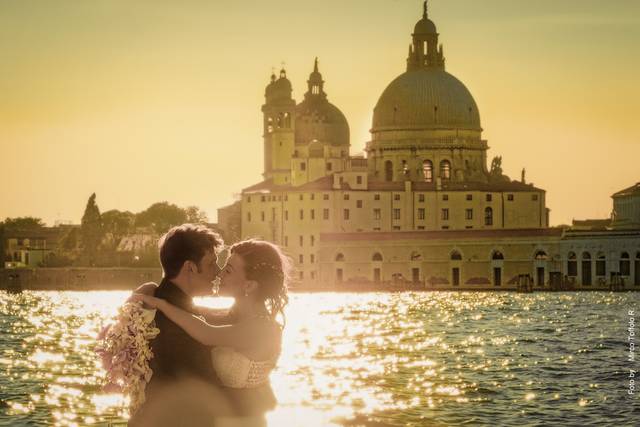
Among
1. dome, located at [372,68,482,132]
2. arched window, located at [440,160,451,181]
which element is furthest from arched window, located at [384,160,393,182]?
arched window, located at [440,160,451,181]

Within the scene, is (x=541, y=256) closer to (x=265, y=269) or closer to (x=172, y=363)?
(x=265, y=269)

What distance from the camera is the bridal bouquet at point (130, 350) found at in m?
6.88

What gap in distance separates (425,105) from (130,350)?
118 metres

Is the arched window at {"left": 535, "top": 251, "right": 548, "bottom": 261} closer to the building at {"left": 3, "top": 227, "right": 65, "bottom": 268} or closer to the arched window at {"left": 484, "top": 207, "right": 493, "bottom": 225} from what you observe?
the arched window at {"left": 484, "top": 207, "right": 493, "bottom": 225}

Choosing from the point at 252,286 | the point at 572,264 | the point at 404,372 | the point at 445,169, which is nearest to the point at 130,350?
the point at 252,286

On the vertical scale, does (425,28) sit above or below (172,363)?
above

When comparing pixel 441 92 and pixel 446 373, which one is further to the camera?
pixel 441 92

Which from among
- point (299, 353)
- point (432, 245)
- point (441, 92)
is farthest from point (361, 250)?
point (299, 353)

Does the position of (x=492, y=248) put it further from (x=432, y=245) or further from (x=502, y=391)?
(x=502, y=391)

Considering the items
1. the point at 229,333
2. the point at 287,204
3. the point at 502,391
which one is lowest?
the point at 502,391

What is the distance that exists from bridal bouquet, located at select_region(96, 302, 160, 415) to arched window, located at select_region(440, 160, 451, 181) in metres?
117

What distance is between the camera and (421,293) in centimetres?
10300

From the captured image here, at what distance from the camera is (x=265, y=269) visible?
23.0 ft

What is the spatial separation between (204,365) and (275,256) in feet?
2.20
